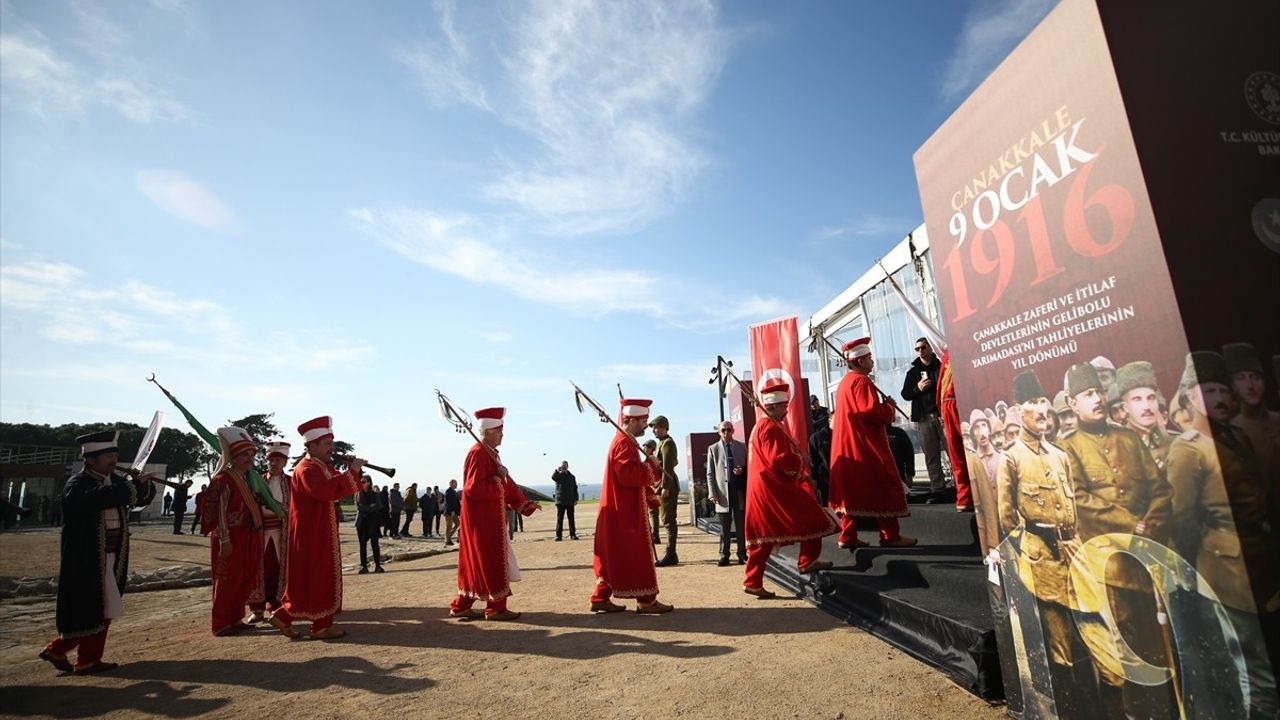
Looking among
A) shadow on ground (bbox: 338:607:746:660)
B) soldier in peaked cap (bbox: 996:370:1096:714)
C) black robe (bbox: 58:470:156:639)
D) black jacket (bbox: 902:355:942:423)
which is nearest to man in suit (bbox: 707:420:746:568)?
black jacket (bbox: 902:355:942:423)

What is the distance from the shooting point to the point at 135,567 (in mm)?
10984

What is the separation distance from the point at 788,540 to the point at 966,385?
3280mm

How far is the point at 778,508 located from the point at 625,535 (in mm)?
1604

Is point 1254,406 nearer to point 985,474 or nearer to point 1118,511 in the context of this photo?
point 1118,511

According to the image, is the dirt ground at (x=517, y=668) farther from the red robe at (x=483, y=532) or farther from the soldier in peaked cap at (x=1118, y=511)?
the soldier in peaked cap at (x=1118, y=511)

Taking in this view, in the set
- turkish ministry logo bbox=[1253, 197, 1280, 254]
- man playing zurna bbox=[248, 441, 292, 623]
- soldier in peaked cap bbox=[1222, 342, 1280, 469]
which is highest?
turkish ministry logo bbox=[1253, 197, 1280, 254]

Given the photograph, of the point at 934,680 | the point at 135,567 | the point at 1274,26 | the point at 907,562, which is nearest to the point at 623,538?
the point at 907,562

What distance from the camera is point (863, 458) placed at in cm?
620

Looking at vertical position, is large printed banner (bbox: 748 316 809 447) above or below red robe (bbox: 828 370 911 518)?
above

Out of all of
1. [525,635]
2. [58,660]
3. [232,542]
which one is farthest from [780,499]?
[58,660]

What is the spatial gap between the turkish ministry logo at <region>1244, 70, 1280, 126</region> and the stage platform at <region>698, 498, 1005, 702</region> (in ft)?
9.01

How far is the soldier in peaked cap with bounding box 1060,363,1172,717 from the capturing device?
6.76 ft

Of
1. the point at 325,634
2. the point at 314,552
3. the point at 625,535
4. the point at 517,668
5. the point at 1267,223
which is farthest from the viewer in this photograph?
the point at 625,535

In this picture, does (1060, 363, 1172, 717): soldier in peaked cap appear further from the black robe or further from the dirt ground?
the black robe
